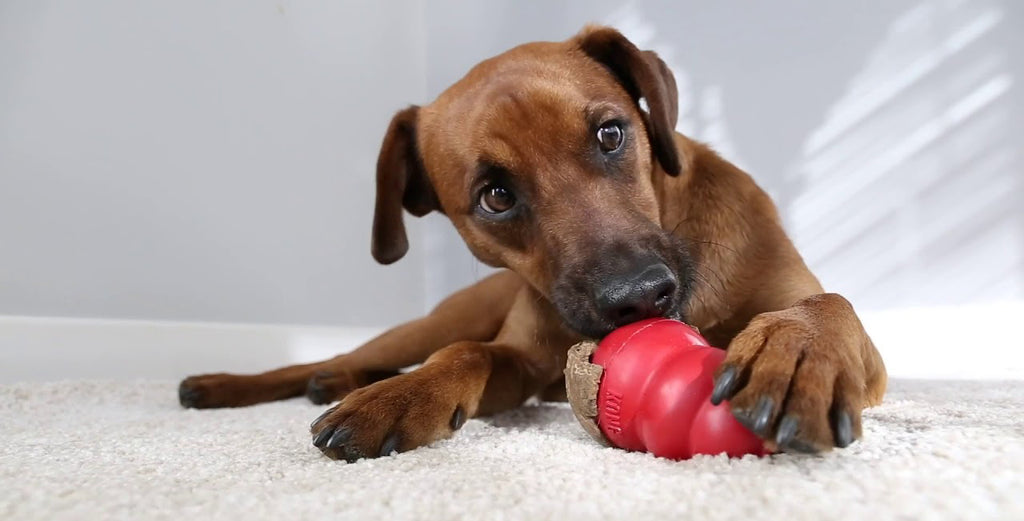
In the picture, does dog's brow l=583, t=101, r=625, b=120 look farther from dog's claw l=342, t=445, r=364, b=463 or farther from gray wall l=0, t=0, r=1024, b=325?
gray wall l=0, t=0, r=1024, b=325

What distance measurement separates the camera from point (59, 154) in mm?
2805

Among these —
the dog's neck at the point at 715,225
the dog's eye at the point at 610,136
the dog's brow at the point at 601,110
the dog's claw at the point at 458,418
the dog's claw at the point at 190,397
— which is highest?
the dog's brow at the point at 601,110

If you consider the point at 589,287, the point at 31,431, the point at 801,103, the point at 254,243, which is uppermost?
the point at 801,103

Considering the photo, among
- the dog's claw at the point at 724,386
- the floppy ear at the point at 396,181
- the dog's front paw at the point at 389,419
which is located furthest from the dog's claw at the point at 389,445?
the floppy ear at the point at 396,181

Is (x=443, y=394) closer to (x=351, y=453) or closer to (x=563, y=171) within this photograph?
(x=351, y=453)

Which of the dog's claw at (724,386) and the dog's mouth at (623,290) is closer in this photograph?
the dog's claw at (724,386)

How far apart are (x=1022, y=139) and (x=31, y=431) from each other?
4.02 metres

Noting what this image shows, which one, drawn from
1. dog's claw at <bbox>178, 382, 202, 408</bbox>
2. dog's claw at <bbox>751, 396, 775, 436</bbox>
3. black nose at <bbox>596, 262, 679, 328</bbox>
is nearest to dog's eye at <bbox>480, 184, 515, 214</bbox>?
black nose at <bbox>596, 262, 679, 328</bbox>

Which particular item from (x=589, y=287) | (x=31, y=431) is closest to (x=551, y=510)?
(x=589, y=287)

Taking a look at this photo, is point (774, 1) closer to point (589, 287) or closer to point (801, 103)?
point (801, 103)

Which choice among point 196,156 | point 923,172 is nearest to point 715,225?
point 196,156

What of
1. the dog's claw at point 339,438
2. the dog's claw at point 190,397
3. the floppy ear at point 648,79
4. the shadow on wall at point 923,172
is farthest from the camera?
the shadow on wall at point 923,172

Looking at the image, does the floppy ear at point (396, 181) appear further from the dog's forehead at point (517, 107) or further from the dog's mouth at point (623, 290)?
the dog's mouth at point (623, 290)

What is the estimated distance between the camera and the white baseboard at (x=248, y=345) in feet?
9.09
